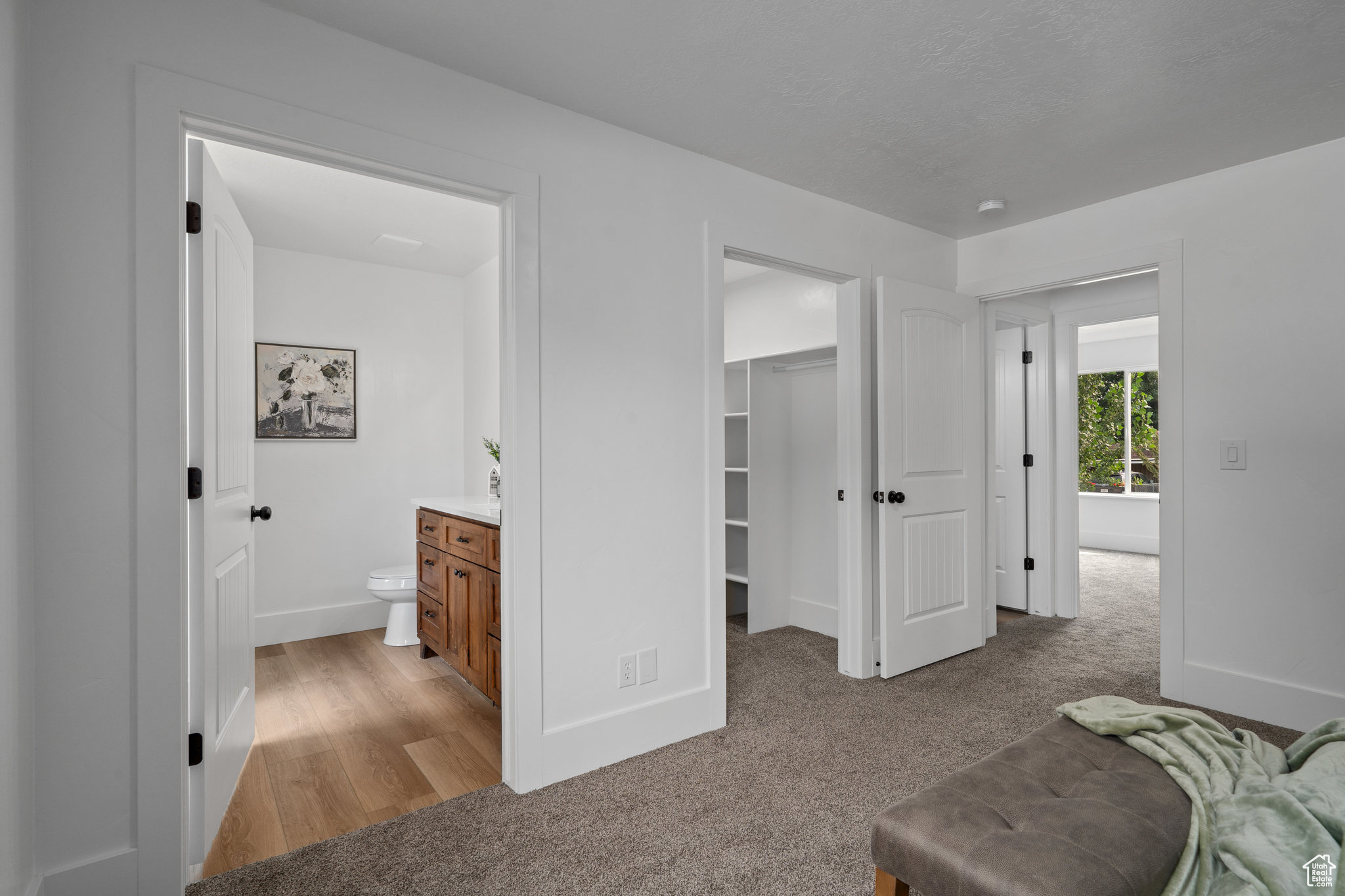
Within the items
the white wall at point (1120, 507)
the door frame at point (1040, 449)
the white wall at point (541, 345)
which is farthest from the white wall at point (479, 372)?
the white wall at point (1120, 507)

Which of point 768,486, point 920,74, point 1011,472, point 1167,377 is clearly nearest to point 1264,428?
point 1167,377

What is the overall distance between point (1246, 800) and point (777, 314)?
11.4ft

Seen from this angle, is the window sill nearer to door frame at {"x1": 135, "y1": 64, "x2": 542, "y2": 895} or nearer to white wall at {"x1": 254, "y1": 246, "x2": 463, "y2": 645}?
white wall at {"x1": 254, "y1": 246, "x2": 463, "y2": 645}

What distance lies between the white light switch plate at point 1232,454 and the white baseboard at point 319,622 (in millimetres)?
4592

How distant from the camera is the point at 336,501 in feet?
14.1

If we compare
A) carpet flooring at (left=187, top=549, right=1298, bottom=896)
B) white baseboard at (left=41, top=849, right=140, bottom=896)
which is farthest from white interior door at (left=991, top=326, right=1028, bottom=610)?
white baseboard at (left=41, top=849, right=140, bottom=896)

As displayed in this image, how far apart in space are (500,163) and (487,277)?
2251 mm

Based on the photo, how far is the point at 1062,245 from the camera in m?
3.41

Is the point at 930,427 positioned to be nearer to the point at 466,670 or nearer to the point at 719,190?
the point at 719,190

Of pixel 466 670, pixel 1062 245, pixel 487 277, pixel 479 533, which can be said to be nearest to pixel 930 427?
pixel 1062 245

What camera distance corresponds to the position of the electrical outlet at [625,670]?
2.44 m

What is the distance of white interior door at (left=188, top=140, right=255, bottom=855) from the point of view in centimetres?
181

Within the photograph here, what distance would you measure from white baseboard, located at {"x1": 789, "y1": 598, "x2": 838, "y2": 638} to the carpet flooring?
566 millimetres

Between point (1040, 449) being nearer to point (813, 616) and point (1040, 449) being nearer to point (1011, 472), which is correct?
point (1011, 472)
